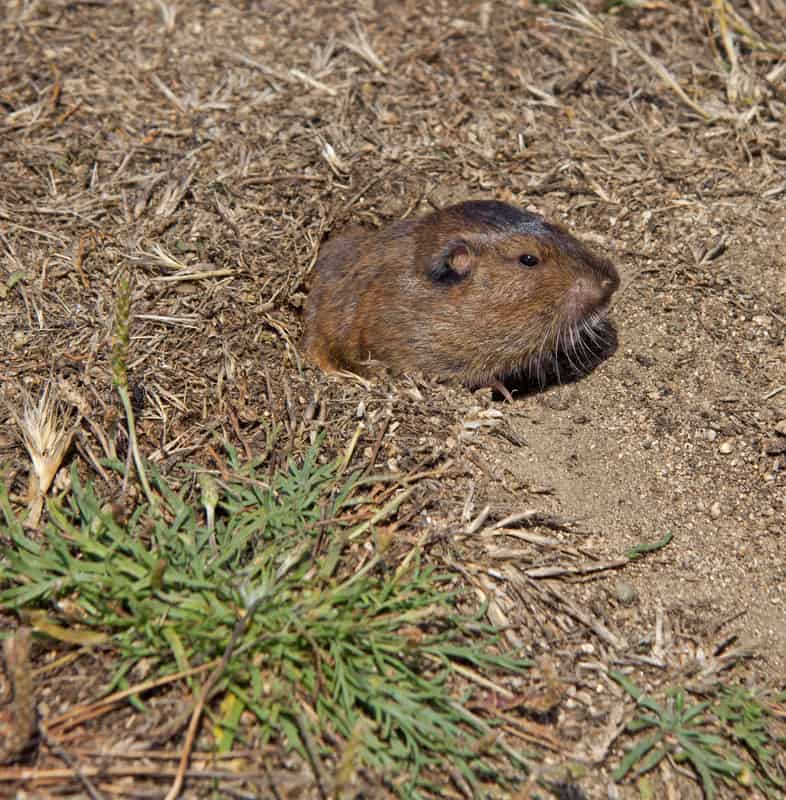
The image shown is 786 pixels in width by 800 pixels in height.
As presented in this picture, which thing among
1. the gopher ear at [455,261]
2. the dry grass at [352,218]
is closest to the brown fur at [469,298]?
the gopher ear at [455,261]

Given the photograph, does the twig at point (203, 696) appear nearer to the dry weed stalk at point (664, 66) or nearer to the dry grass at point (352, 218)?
the dry grass at point (352, 218)

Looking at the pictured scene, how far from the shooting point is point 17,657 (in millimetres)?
2881

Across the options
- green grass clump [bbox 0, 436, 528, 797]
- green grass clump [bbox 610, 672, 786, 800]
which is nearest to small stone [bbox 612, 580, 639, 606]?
green grass clump [bbox 610, 672, 786, 800]

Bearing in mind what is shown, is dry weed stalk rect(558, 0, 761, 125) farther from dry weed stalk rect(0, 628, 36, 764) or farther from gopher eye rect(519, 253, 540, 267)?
dry weed stalk rect(0, 628, 36, 764)

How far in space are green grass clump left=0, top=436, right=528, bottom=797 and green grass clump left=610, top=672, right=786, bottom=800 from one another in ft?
1.57

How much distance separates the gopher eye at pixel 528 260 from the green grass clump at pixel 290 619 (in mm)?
1899

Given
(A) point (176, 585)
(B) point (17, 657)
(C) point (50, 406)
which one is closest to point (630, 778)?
(A) point (176, 585)

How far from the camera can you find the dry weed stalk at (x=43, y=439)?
3.85 meters

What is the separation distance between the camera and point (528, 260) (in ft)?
16.4

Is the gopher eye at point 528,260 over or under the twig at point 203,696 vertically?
over

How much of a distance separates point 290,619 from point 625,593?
1449 millimetres

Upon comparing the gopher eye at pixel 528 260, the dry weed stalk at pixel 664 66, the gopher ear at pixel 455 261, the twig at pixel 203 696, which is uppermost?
the dry weed stalk at pixel 664 66

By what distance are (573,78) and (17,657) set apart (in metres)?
5.17

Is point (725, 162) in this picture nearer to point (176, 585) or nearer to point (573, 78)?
point (573, 78)
